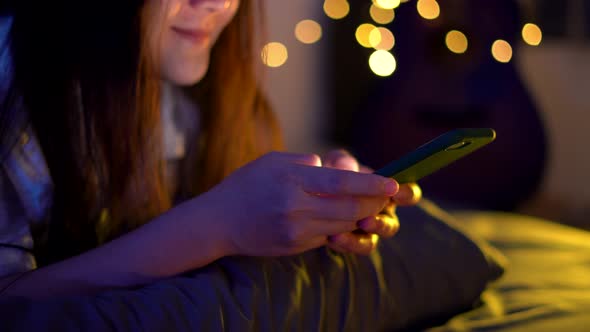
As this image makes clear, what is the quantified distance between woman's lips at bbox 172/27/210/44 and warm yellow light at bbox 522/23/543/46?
129 centimetres

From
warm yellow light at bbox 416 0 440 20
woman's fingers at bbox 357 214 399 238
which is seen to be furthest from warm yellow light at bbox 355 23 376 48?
woman's fingers at bbox 357 214 399 238

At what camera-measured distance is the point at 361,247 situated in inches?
25.4

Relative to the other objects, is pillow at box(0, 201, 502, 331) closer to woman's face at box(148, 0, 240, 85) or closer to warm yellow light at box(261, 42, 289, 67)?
woman's face at box(148, 0, 240, 85)

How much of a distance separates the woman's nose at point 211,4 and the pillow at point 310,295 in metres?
0.37

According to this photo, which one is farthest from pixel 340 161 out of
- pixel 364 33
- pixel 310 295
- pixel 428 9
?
pixel 364 33

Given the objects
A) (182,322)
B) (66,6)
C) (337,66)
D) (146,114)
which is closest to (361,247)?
(182,322)

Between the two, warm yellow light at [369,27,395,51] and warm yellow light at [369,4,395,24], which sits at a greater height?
warm yellow light at [369,4,395,24]

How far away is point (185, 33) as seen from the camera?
84cm

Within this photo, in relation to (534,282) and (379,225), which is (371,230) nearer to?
(379,225)

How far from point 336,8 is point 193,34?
1601 mm

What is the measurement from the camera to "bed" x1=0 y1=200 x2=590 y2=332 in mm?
519

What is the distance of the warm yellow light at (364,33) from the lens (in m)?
2.22

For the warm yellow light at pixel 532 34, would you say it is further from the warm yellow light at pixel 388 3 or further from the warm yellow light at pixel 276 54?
the warm yellow light at pixel 276 54

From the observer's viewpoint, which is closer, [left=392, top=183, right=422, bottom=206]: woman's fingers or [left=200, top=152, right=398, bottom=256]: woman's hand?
[left=200, top=152, right=398, bottom=256]: woman's hand
